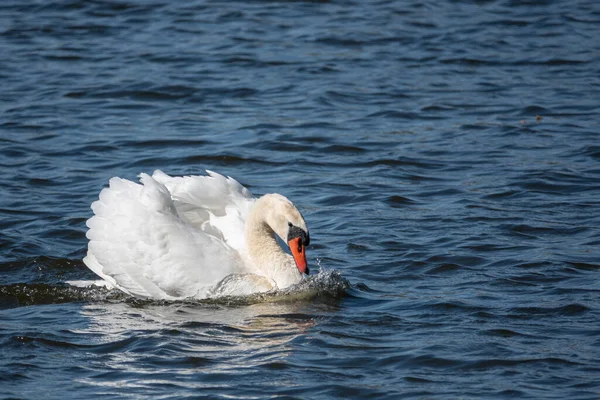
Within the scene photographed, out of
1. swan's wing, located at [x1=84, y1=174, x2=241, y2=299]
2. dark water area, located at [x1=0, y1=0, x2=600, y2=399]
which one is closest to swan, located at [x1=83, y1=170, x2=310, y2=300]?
swan's wing, located at [x1=84, y1=174, x2=241, y2=299]

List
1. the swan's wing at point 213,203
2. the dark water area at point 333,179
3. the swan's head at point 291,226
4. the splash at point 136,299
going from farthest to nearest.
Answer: the swan's wing at point 213,203, the splash at point 136,299, the swan's head at point 291,226, the dark water area at point 333,179

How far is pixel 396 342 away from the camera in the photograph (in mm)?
7418

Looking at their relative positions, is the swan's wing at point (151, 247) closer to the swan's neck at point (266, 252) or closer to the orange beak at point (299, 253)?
the swan's neck at point (266, 252)

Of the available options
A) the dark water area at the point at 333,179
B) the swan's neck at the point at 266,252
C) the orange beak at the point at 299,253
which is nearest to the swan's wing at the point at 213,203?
the swan's neck at the point at 266,252

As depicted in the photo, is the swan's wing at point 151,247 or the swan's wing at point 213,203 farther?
the swan's wing at point 213,203

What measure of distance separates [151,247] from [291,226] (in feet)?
3.83

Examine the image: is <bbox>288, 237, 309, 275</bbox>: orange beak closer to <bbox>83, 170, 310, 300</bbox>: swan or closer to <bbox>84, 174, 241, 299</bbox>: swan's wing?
<bbox>83, 170, 310, 300</bbox>: swan

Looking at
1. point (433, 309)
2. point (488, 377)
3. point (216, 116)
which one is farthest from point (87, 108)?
point (488, 377)

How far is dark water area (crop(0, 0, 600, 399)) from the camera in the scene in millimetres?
7059

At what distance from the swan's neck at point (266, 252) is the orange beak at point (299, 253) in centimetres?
18

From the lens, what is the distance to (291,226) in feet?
27.3

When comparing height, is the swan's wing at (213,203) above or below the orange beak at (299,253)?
above

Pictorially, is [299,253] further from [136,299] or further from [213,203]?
[136,299]

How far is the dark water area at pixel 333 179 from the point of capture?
23.2 ft
